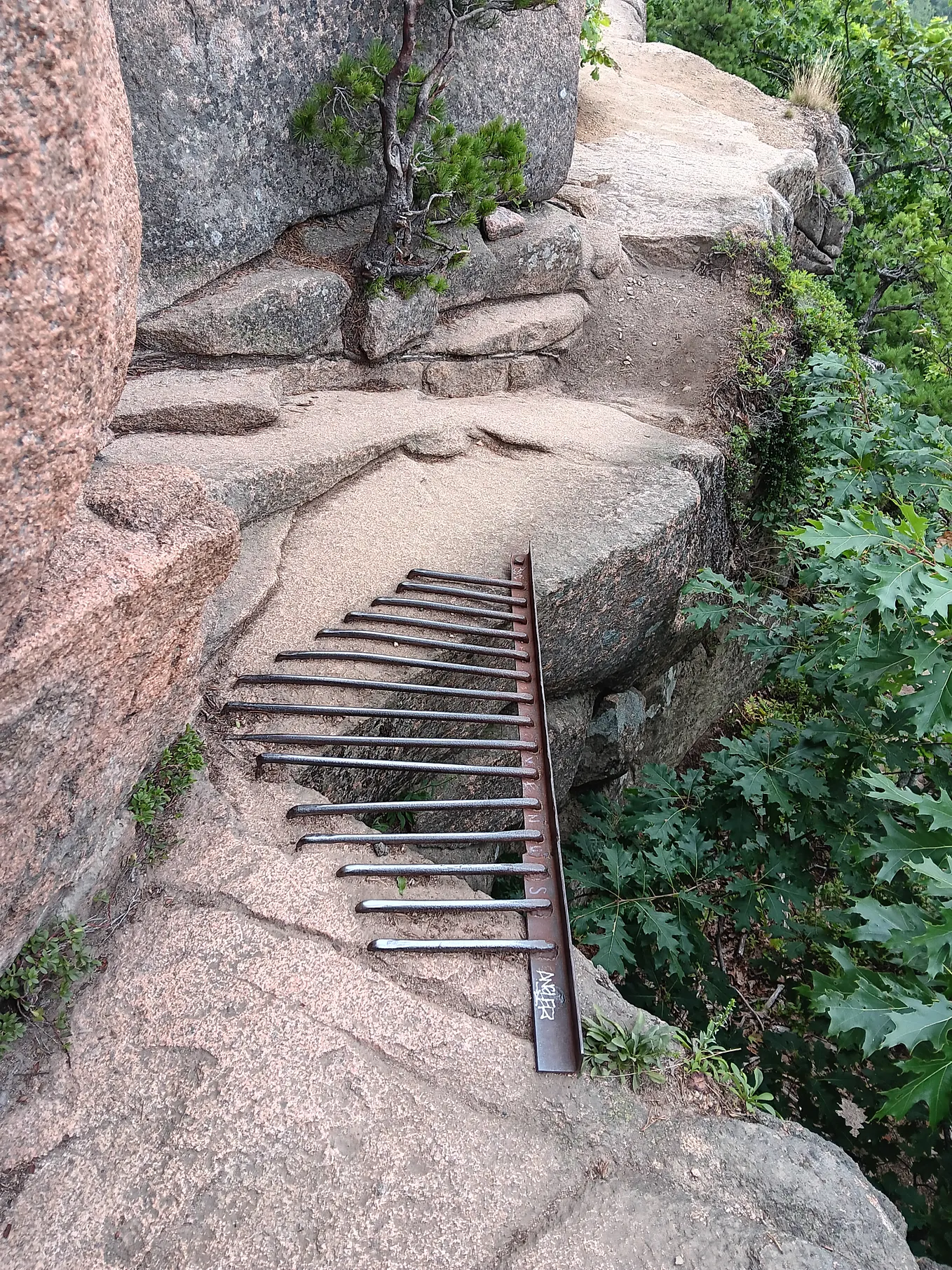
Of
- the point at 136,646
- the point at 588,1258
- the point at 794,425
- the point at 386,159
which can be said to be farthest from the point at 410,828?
the point at 794,425

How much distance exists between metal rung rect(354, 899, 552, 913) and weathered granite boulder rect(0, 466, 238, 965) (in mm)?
603

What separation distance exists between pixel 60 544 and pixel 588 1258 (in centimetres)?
164

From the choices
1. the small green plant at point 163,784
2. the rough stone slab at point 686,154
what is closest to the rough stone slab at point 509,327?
the rough stone slab at point 686,154

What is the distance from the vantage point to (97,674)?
1823mm

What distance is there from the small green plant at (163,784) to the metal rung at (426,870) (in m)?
0.45

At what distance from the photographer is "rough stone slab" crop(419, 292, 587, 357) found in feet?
15.4

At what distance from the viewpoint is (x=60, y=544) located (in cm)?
181

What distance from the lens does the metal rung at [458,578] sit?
311 centimetres

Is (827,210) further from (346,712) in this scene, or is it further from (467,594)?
(346,712)

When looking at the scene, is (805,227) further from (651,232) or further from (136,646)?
(136,646)

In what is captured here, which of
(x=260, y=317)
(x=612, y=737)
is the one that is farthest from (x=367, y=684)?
(x=260, y=317)

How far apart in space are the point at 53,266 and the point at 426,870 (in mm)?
1487

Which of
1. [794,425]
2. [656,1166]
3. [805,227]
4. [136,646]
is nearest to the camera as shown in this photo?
[656,1166]

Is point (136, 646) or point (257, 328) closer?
point (136, 646)
